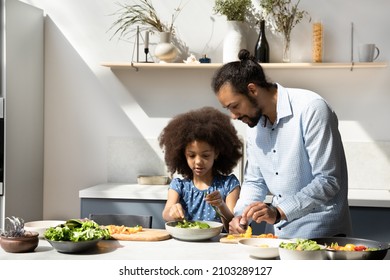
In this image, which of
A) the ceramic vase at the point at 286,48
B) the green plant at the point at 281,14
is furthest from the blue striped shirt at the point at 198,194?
the green plant at the point at 281,14

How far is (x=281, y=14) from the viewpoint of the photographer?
4605mm

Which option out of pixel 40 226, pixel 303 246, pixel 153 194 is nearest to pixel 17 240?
pixel 40 226

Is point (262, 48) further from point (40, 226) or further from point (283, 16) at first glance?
point (40, 226)

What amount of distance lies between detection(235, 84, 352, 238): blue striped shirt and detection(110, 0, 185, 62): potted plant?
1.94 m

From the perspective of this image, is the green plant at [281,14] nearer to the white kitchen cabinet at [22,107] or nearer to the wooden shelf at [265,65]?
the wooden shelf at [265,65]

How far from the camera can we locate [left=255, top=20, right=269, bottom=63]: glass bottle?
4586 millimetres

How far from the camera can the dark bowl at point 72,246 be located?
233 centimetres

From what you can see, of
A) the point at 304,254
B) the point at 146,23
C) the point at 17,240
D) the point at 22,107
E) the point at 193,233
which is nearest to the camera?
the point at 304,254

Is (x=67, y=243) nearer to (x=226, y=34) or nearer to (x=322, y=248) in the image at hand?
(x=322, y=248)

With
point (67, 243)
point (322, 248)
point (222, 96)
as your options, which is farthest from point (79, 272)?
point (222, 96)

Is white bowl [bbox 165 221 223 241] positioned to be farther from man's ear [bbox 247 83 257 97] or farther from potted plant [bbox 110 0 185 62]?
potted plant [bbox 110 0 185 62]

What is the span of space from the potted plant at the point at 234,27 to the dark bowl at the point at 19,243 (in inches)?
101

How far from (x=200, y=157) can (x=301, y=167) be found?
70 cm

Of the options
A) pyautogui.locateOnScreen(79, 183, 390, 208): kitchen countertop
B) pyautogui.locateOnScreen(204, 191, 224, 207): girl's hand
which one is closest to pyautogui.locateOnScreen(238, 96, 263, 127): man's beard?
pyautogui.locateOnScreen(204, 191, 224, 207): girl's hand
